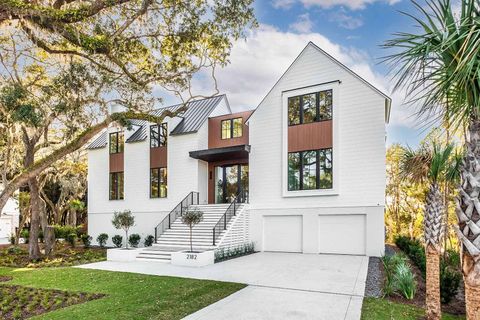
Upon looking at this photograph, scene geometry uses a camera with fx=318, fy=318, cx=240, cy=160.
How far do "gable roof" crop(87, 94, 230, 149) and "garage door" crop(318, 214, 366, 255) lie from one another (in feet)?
29.3

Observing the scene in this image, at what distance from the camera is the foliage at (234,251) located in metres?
12.9

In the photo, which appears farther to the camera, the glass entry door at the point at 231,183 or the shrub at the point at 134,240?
the glass entry door at the point at 231,183

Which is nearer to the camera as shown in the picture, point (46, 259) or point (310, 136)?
point (46, 259)

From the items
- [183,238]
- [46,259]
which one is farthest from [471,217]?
[46,259]

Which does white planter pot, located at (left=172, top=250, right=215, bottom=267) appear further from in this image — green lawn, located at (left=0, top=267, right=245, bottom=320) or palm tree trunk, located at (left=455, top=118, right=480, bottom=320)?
palm tree trunk, located at (left=455, top=118, right=480, bottom=320)

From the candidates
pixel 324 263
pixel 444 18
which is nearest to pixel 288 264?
pixel 324 263

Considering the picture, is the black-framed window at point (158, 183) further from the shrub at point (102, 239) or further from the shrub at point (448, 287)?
the shrub at point (448, 287)

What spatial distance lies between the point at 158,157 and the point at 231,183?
15.9 ft

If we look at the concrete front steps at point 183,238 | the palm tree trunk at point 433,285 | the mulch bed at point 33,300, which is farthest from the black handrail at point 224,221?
the palm tree trunk at point 433,285

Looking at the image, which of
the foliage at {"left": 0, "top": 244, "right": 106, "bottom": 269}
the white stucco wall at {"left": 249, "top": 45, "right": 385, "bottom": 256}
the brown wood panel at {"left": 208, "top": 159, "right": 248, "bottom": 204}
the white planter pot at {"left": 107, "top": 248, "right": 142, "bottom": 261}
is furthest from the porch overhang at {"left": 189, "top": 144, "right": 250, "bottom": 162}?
the foliage at {"left": 0, "top": 244, "right": 106, "bottom": 269}

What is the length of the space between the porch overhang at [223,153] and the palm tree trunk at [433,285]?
1124 centimetres

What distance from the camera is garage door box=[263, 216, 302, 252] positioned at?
15422 mm

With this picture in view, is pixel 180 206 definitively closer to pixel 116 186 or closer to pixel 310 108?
pixel 116 186

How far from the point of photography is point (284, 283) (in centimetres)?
862
